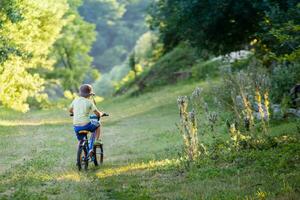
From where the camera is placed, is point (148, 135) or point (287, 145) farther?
point (148, 135)

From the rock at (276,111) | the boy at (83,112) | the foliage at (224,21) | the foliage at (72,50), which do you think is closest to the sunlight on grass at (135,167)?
the boy at (83,112)

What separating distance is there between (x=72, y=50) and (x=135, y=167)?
47592 millimetres

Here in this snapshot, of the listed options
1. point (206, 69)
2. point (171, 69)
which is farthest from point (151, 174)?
point (171, 69)

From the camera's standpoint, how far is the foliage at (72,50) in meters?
58.3

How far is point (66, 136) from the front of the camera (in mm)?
24141

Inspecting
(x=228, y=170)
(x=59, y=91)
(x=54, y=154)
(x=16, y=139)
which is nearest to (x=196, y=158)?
(x=228, y=170)

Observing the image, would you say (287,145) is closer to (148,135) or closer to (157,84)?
(148,135)

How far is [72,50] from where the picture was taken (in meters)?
60.1

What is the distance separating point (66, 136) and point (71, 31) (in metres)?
36.3

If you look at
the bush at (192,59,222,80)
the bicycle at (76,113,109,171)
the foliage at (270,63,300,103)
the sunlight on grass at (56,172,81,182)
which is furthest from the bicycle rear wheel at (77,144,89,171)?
the bush at (192,59,222,80)

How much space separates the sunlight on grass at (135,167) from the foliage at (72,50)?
4385 centimetres

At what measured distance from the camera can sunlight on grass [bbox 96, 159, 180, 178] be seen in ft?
43.0

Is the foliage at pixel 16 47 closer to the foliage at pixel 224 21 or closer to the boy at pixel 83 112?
the foliage at pixel 224 21

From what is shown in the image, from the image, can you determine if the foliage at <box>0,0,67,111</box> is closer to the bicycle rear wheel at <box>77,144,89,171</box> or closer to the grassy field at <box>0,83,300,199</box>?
the grassy field at <box>0,83,300,199</box>
